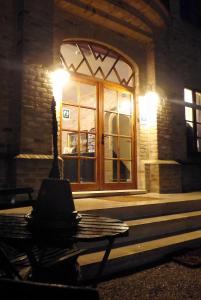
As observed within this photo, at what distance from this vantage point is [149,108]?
7.00 m

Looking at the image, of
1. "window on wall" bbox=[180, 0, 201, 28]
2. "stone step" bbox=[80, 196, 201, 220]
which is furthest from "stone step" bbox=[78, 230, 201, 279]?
"window on wall" bbox=[180, 0, 201, 28]

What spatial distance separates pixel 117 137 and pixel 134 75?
5.49 ft

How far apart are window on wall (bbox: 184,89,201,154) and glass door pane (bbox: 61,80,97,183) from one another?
9.44 feet

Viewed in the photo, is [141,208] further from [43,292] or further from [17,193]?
[43,292]

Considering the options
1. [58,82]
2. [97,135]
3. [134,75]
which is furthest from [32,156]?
[134,75]

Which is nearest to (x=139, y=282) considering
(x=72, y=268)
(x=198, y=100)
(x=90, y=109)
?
(x=72, y=268)

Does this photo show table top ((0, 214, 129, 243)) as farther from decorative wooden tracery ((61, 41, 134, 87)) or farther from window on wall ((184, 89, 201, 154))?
window on wall ((184, 89, 201, 154))

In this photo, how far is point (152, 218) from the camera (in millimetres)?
4199

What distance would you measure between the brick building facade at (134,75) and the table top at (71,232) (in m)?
2.91

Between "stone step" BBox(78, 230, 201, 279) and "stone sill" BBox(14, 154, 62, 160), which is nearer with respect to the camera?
"stone step" BBox(78, 230, 201, 279)

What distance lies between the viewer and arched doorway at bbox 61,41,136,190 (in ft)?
19.5

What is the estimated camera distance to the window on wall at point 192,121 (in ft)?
25.6

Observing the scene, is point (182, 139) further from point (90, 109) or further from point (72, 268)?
point (72, 268)

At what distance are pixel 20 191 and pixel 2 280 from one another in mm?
2108
